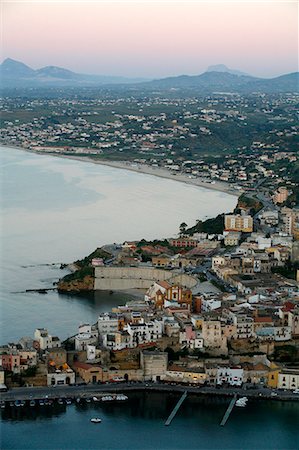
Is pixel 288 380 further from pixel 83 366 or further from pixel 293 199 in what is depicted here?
pixel 293 199

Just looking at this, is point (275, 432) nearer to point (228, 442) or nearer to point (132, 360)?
point (228, 442)

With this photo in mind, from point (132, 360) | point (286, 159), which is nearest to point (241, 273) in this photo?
point (132, 360)

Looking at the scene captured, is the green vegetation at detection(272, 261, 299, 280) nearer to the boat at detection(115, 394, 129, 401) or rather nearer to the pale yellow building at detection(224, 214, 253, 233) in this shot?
the pale yellow building at detection(224, 214, 253, 233)

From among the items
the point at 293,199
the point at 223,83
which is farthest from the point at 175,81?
the point at 293,199

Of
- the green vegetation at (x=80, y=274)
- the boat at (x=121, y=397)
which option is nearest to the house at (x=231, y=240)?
the green vegetation at (x=80, y=274)

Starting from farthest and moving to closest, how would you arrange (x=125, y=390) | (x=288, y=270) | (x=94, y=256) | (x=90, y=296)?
(x=94, y=256) < (x=288, y=270) < (x=90, y=296) < (x=125, y=390)

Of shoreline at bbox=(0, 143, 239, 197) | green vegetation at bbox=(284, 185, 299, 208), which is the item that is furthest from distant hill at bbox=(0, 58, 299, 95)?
green vegetation at bbox=(284, 185, 299, 208)
